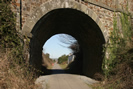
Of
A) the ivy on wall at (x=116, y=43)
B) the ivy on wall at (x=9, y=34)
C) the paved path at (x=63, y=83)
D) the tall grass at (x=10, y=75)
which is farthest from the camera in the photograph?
the ivy on wall at (x=116, y=43)

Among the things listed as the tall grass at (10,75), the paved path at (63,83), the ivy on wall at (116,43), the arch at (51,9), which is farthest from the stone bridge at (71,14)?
the tall grass at (10,75)

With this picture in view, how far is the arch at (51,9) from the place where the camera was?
5.64 metres

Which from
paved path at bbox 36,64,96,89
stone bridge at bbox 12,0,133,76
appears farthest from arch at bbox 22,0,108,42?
paved path at bbox 36,64,96,89

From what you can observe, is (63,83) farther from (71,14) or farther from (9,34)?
(71,14)

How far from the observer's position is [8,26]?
5.08 meters

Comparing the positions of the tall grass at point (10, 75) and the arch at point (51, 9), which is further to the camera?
the arch at point (51, 9)

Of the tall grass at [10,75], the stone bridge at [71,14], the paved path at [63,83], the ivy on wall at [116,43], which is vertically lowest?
the paved path at [63,83]

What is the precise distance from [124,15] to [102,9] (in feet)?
4.17

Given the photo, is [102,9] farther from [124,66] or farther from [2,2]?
[2,2]

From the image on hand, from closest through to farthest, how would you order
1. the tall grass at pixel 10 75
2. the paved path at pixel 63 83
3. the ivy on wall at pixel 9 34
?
the tall grass at pixel 10 75, the ivy on wall at pixel 9 34, the paved path at pixel 63 83

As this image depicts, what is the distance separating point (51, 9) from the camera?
19.4 feet

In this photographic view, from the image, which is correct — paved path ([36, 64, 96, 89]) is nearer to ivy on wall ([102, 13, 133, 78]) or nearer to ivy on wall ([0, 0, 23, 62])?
ivy on wall ([102, 13, 133, 78])

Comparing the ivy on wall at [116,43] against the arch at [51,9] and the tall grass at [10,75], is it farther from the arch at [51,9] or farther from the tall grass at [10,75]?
the tall grass at [10,75]

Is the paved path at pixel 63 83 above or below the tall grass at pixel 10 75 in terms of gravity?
below
